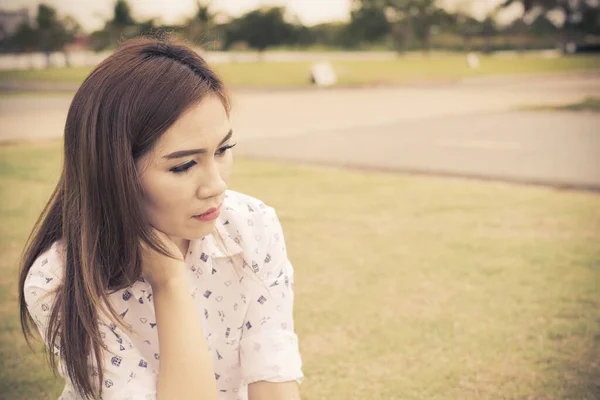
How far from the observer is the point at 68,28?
4416 centimetres

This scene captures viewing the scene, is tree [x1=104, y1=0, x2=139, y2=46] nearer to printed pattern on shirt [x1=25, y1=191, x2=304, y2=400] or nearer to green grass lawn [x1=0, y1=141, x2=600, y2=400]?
green grass lawn [x1=0, y1=141, x2=600, y2=400]

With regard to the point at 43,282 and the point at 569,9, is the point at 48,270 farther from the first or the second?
the point at 569,9

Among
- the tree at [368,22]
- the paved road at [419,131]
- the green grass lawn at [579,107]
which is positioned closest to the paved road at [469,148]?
the paved road at [419,131]

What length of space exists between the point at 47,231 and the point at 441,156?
6050 mm

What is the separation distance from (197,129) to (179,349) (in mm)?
512

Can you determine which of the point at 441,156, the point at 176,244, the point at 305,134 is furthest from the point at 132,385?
the point at 305,134

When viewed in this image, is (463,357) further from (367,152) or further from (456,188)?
(367,152)

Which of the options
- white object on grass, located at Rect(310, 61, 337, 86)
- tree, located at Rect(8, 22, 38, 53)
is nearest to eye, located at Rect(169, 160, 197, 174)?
white object on grass, located at Rect(310, 61, 337, 86)

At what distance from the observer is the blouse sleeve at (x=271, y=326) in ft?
5.27

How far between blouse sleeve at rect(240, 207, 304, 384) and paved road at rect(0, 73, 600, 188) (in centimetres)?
46

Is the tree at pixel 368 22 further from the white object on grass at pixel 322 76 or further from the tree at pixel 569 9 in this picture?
the white object on grass at pixel 322 76

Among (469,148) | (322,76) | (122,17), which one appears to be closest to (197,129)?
(469,148)

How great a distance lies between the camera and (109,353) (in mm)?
1449

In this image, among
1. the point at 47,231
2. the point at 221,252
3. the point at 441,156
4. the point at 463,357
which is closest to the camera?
the point at 47,231
